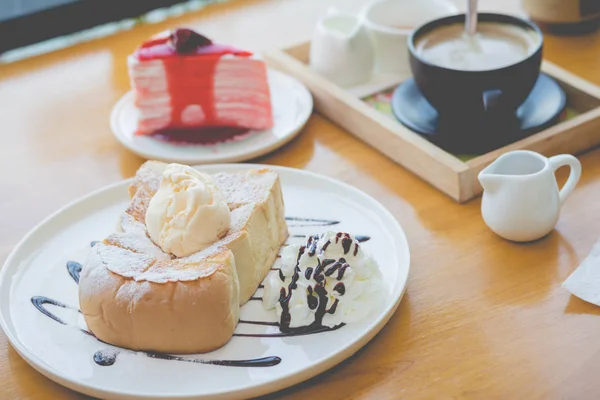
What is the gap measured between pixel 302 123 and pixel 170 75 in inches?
11.4

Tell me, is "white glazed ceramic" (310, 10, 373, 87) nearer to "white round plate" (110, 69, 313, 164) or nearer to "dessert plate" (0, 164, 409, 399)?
"white round plate" (110, 69, 313, 164)

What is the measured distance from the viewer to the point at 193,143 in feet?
5.34

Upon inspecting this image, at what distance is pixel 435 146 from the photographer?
148 cm

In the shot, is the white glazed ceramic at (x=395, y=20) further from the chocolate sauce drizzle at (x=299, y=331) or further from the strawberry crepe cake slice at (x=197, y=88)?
the chocolate sauce drizzle at (x=299, y=331)

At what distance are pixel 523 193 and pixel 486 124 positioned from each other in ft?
1.00

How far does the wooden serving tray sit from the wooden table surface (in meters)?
0.03

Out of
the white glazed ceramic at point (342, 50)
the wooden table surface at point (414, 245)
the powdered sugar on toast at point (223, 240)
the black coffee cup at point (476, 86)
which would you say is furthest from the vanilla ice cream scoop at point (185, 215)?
the white glazed ceramic at point (342, 50)

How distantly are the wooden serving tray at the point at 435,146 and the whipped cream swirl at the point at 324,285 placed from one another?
321 millimetres

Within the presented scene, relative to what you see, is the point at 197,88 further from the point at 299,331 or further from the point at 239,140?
the point at 299,331

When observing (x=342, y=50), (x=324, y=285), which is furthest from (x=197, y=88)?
(x=324, y=285)

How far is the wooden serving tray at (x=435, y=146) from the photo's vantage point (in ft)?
4.68

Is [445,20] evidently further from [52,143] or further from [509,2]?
[52,143]

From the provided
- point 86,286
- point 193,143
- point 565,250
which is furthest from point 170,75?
point 565,250

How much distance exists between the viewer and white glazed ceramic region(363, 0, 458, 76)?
1812mm
